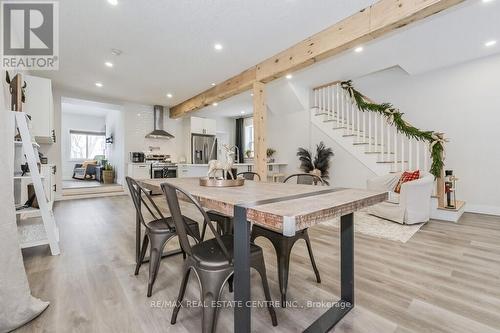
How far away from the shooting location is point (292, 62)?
3514 millimetres

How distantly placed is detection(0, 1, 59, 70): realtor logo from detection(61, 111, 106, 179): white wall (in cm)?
683

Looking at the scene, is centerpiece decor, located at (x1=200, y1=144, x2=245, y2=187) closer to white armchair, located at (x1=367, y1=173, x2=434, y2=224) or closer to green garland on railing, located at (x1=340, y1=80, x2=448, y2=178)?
white armchair, located at (x1=367, y1=173, x2=434, y2=224)

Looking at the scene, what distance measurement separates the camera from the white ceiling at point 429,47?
10.0ft

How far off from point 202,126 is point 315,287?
633 centimetres

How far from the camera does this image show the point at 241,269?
101 centimetres

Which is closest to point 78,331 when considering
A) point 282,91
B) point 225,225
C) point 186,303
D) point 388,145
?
point 186,303

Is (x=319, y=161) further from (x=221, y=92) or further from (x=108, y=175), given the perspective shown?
(x=108, y=175)

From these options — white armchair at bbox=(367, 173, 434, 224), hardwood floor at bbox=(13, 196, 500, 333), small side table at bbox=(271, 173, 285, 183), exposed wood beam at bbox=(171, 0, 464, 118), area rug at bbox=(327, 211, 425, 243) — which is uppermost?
exposed wood beam at bbox=(171, 0, 464, 118)

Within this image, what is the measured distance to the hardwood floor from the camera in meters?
1.38

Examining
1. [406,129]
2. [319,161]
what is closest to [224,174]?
[406,129]

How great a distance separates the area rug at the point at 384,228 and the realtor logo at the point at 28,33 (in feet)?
15.1

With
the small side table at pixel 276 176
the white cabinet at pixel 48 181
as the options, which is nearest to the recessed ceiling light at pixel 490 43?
the small side table at pixel 276 176

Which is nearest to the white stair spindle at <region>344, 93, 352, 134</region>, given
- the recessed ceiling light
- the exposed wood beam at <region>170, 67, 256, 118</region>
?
the recessed ceiling light

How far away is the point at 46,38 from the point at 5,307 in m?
3.56
